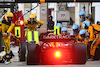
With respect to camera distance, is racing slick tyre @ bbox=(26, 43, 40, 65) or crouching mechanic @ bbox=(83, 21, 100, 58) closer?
racing slick tyre @ bbox=(26, 43, 40, 65)

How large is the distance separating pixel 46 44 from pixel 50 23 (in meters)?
14.6

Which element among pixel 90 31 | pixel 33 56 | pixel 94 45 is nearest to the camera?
pixel 33 56

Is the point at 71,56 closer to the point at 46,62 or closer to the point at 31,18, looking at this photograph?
the point at 46,62

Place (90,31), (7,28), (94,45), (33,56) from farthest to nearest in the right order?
(90,31), (94,45), (7,28), (33,56)

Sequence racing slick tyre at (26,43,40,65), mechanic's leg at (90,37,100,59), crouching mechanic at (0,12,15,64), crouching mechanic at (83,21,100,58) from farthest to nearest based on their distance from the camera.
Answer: crouching mechanic at (83,21,100,58)
mechanic's leg at (90,37,100,59)
crouching mechanic at (0,12,15,64)
racing slick tyre at (26,43,40,65)

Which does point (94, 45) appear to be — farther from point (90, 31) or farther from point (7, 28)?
point (7, 28)

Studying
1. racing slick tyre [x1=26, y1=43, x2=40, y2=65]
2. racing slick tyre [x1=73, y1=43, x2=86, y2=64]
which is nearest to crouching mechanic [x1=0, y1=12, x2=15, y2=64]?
racing slick tyre [x1=26, y1=43, x2=40, y2=65]

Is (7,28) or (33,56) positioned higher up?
(7,28)

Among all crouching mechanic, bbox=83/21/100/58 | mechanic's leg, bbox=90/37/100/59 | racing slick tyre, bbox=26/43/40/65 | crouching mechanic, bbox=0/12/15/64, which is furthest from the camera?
crouching mechanic, bbox=83/21/100/58

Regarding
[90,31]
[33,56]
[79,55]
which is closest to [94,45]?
[90,31]

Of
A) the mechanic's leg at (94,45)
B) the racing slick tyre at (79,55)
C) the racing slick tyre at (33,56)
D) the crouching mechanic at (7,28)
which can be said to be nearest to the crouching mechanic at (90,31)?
the mechanic's leg at (94,45)

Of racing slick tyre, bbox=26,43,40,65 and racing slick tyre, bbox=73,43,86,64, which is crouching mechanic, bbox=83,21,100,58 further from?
racing slick tyre, bbox=26,43,40,65

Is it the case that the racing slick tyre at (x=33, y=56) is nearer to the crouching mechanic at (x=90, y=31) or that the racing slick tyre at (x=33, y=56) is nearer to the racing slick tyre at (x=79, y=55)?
the racing slick tyre at (x=79, y=55)

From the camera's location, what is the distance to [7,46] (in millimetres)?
9359
